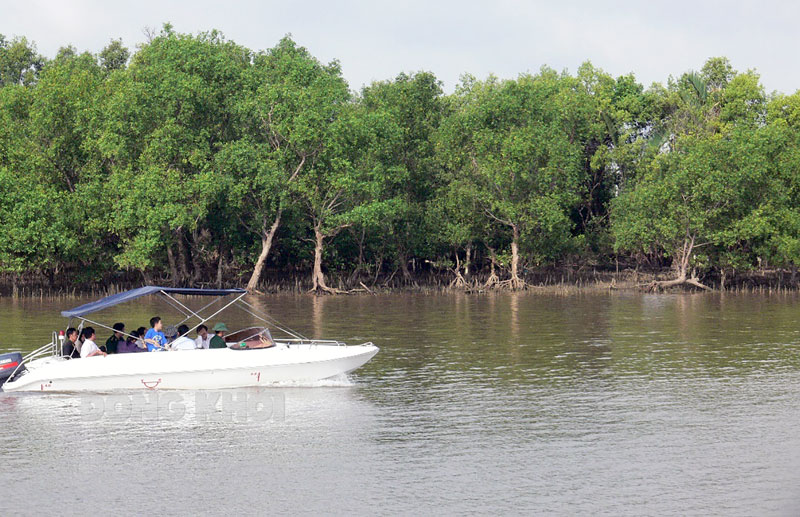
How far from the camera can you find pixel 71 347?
26531 mm

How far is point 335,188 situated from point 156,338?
39.7 meters

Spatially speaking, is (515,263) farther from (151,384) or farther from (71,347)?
(71,347)

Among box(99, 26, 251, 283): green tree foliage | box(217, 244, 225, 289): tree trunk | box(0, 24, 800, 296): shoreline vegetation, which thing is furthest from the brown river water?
box(217, 244, 225, 289): tree trunk

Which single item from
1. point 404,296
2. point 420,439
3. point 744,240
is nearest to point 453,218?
point 404,296

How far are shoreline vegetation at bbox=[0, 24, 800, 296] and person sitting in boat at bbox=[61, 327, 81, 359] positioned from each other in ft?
116

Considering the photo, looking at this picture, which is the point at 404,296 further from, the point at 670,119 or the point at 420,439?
the point at 420,439

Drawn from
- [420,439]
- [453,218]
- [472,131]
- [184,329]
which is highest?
[472,131]

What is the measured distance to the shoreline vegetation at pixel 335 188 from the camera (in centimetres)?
6288

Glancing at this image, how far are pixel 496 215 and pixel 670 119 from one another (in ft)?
61.4

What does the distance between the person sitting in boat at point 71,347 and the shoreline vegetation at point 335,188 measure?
116 feet

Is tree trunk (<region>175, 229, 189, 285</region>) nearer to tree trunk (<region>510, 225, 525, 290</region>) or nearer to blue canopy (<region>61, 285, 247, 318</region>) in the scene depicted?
tree trunk (<region>510, 225, 525, 290</region>)

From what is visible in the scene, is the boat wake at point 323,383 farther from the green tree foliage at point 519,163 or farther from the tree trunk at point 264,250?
the green tree foliage at point 519,163

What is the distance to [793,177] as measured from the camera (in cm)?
6738

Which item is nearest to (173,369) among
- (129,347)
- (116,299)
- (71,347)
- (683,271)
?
(129,347)
